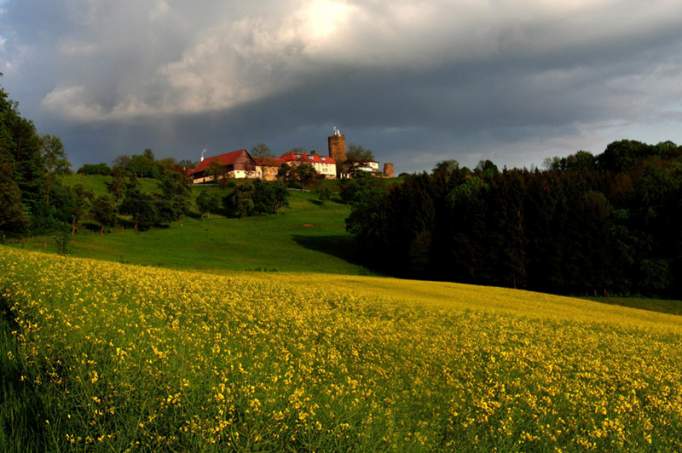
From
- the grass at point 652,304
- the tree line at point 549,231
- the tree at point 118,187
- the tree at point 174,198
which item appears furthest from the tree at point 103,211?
the grass at point 652,304

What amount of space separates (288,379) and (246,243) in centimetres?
8886

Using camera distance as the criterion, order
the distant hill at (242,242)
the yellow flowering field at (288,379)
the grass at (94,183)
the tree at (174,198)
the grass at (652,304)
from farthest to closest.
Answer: the grass at (94,183) < the tree at (174,198) < the distant hill at (242,242) < the grass at (652,304) < the yellow flowering field at (288,379)

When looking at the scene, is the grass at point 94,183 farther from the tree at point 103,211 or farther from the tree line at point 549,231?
the tree line at point 549,231

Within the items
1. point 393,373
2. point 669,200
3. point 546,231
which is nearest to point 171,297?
point 393,373

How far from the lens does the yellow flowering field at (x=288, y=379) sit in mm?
6250

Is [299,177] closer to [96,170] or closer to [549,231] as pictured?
[96,170]

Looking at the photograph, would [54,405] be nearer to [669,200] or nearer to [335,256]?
[669,200]

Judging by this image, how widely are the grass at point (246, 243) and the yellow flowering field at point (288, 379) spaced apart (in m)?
47.6

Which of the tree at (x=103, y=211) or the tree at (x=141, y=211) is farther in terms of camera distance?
the tree at (x=141, y=211)

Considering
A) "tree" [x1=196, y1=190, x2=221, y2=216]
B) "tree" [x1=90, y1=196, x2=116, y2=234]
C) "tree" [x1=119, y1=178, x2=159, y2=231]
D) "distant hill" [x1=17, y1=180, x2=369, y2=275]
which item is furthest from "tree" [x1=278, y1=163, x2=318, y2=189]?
"tree" [x1=90, y1=196, x2=116, y2=234]

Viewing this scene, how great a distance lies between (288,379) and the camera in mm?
7871

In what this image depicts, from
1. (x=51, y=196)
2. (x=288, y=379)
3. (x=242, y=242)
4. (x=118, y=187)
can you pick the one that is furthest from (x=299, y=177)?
(x=288, y=379)

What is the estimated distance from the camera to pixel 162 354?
24.0 feet

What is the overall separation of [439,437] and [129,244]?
8031 cm
